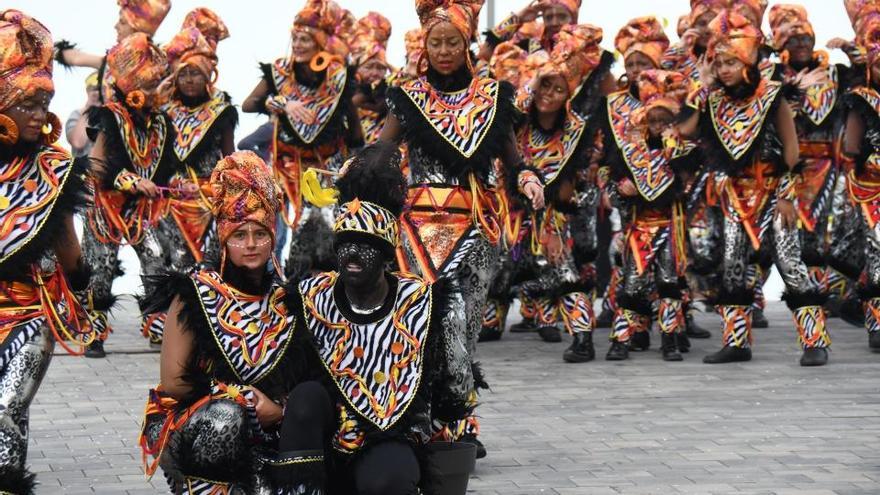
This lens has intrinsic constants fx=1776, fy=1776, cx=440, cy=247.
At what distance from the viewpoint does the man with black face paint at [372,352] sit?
5.54 metres

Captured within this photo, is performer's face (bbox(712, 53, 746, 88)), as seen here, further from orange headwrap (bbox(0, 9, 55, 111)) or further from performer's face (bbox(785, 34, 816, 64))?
orange headwrap (bbox(0, 9, 55, 111))

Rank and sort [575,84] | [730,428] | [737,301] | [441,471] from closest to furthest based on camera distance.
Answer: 1. [441,471]
2. [730,428]
3. [737,301]
4. [575,84]

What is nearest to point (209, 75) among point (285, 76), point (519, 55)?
point (285, 76)

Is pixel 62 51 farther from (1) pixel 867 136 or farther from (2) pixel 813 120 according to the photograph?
(1) pixel 867 136

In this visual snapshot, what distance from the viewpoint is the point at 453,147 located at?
7.54 meters

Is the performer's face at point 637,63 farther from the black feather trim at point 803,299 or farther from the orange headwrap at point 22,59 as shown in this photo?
the orange headwrap at point 22,59

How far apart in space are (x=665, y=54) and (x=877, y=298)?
2.42 meters

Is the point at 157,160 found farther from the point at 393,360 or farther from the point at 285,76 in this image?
the point at 393,360

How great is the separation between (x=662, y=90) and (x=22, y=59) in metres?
5.28

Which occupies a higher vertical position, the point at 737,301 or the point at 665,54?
the point at 665,54

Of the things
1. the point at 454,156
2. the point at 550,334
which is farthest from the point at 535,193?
the point at 550,334

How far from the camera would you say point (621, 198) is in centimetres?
1044

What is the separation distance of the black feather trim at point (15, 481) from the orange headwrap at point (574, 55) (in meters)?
5.08

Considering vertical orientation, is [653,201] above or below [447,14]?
below
